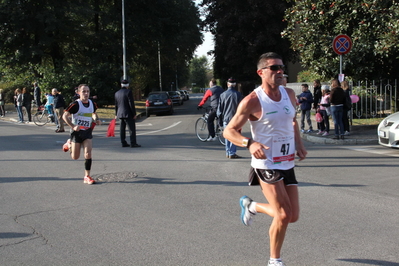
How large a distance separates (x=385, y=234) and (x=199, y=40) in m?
41.9

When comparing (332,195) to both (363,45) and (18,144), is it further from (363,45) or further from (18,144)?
(363,45)

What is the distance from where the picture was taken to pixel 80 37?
31703 mm

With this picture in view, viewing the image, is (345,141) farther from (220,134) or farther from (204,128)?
(204,128)

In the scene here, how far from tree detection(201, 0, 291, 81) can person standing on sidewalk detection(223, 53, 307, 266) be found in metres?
33.6

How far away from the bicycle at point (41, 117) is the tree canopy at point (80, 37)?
25.0ft

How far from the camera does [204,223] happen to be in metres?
5.21

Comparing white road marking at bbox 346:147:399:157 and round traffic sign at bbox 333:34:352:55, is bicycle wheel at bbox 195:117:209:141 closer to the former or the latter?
white road marking at bbox 346:147:399:157

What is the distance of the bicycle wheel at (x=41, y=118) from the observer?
20.5 meters

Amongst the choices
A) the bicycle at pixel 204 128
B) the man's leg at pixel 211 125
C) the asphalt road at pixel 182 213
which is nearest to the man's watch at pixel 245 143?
the asphalt road at pixel 182 213

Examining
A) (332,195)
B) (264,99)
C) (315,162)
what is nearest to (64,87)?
(315,162)

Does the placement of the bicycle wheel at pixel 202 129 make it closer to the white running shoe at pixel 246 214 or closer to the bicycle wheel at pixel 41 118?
the white running shoe at pixel 246 214

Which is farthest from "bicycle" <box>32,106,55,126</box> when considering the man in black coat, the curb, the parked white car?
the parked white car

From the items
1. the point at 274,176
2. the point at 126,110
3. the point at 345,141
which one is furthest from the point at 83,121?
the point at 345,141

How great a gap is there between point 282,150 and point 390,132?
7245 millimetres
